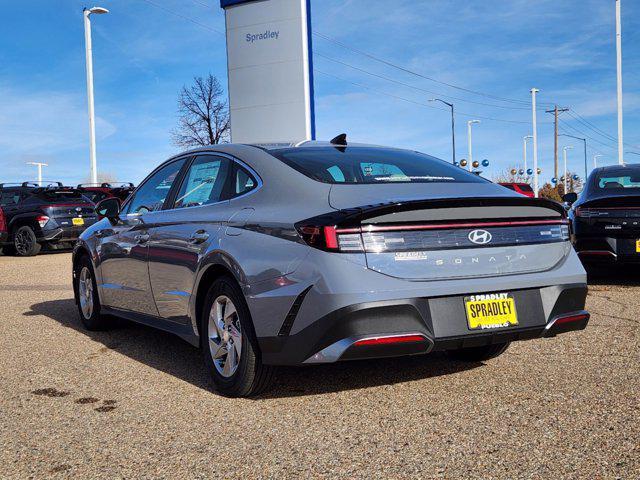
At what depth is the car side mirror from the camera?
20.4 feet

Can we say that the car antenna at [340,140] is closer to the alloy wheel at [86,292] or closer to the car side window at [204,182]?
the car side window at [204,182]

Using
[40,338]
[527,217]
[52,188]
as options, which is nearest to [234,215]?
[527,217]

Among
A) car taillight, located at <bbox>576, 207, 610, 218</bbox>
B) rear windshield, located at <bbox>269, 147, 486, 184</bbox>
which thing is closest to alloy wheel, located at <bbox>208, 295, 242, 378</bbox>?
rear windshield, located at <bbox>269, 147, 486, 184</bbox>

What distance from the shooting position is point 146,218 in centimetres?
554

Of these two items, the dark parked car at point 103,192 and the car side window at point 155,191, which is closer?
the car side window at point 155,191

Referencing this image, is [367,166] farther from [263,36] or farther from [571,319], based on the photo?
[263,36]

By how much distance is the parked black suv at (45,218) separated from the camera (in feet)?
55.8

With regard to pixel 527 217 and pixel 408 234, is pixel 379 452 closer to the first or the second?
pixel 408 234

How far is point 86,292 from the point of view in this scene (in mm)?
6914

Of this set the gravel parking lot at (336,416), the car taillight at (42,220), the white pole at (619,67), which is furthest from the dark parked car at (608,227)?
the white pole at (619,67)

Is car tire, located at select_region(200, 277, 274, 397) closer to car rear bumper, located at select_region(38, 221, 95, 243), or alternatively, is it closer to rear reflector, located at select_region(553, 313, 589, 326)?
rear reflector, located at select_region(553, 313, 589, 326)

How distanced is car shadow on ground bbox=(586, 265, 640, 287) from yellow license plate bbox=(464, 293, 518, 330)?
221 inches

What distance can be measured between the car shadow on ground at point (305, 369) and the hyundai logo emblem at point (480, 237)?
1168mm

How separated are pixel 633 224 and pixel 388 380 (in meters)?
4.92
